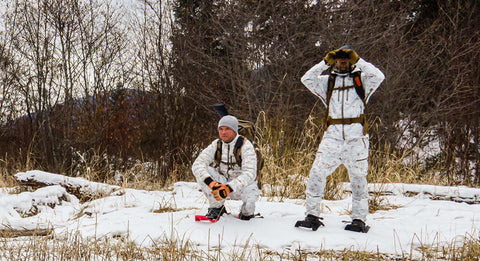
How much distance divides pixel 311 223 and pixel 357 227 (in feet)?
1.31

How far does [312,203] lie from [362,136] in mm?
775

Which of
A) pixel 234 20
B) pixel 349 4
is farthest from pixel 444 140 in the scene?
pixel 234 20

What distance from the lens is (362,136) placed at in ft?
11.2

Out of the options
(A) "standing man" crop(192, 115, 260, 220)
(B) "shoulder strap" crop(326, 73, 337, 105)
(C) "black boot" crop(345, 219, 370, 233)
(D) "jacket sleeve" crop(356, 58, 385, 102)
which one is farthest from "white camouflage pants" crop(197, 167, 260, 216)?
(D) "jacket sleeve" crop(356, 58, 385, 102)

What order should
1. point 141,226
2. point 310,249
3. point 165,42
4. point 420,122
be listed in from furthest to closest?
1. point 420,122
2. point 165,42
3. point 141,226
4. point 310,249

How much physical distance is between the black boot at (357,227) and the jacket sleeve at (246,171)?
3.12 ft

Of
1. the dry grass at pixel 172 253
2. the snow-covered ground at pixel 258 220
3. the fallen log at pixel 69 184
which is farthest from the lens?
the fallen log at pixel 69 184

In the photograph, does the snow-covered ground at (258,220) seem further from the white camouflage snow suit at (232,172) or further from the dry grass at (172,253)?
the white camouflage snow suit at (232,172)

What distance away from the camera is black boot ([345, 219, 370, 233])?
321 cm

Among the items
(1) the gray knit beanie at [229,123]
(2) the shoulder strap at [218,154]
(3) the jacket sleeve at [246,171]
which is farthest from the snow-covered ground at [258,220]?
(1) the gray knit beanie at [229,123]

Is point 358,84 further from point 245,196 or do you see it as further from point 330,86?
point 245,196

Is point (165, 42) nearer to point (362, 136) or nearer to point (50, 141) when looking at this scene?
point (50, 141)

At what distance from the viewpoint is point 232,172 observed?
354cm

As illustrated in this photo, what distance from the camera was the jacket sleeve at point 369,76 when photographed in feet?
11.2
